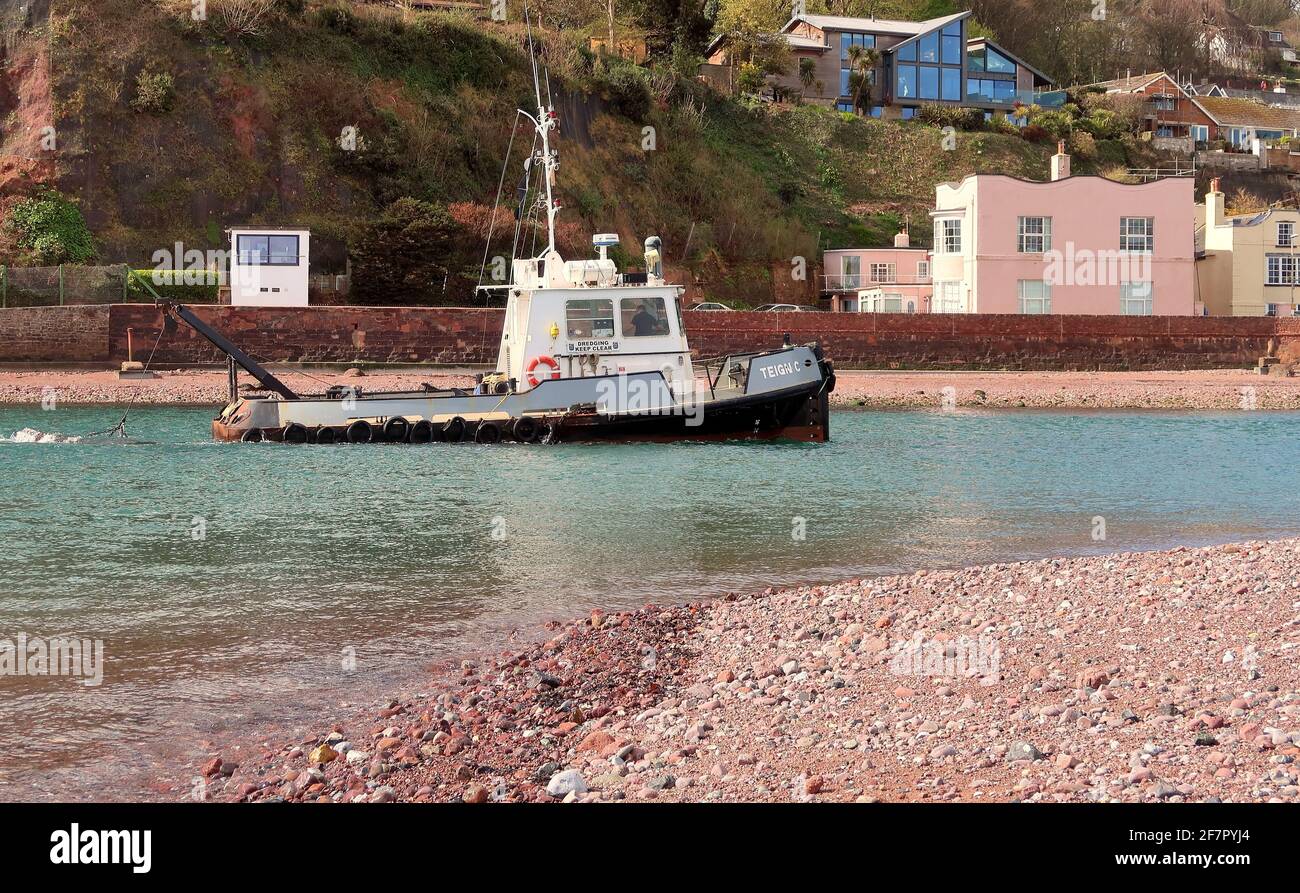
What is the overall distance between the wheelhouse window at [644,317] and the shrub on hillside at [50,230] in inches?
920

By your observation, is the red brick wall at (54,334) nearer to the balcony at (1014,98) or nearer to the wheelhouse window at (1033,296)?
the wheelhouse window at (1033,296)

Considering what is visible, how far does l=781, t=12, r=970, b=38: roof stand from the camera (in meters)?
73.2

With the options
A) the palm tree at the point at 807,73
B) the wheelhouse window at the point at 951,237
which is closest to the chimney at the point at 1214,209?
the wheelhouse window at the point at 951,237

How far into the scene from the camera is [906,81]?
73.8 metres

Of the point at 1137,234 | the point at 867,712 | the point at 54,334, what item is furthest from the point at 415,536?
the point at 1137,234

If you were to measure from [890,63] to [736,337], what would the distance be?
130 feet

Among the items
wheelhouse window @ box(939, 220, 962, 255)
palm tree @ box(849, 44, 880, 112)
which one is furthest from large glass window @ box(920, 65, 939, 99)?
wheelhouse window @ box(939, 220, 962, 255)

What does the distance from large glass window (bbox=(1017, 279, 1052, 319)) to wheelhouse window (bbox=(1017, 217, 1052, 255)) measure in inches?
42.7

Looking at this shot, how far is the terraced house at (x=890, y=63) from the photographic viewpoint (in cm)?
7225

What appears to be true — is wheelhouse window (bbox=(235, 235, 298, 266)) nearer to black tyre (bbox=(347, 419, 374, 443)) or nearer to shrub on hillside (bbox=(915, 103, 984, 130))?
black tyre (bbox=(347, 419, 374, 443))

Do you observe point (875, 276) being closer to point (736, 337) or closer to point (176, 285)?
point (736, 337)

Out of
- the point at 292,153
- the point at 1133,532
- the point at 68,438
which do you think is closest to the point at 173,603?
the point at 1133,532

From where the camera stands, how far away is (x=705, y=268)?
171 ft
